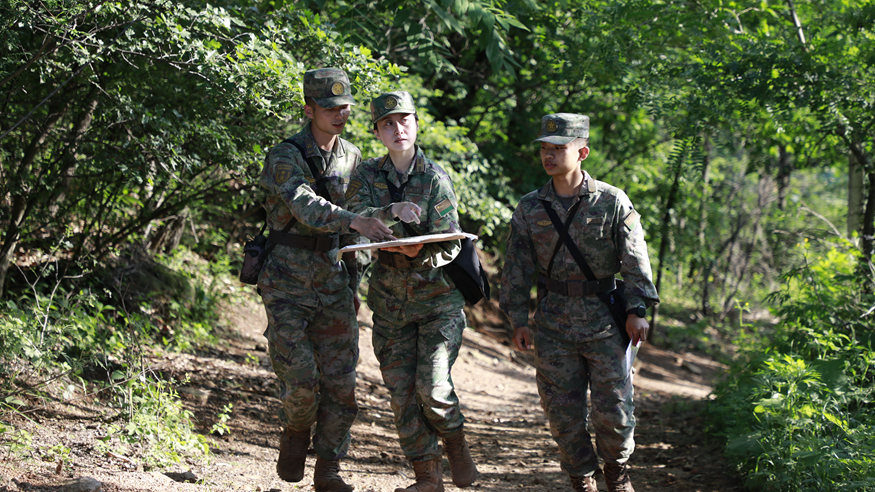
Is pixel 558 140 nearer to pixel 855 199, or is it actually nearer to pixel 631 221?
pixel 631 221

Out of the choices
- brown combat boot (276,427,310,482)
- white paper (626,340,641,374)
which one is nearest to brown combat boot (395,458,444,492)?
brown combat boot (276,427,310,482)

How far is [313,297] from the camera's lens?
3.90 m

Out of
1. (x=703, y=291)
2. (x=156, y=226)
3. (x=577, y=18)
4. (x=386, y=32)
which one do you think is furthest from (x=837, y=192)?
(x=156, y=226)

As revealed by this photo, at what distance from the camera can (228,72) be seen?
4418 mm

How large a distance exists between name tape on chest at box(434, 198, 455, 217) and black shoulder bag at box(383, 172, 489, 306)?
0.18 m

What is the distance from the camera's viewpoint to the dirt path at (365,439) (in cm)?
390

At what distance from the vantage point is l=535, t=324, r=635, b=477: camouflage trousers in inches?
152

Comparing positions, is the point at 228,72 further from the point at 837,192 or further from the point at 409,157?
the point at 837,192

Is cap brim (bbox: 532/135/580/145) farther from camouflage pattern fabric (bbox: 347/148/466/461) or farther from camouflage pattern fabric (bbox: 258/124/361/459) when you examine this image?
camouflage pattern fabric (bbox: 258/124/361/459)

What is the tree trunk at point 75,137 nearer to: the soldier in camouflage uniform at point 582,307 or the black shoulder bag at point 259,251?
the black shoulder bag at point 259,251

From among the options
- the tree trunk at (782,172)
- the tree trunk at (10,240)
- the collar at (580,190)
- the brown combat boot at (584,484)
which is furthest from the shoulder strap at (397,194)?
the tree trunk at (782,172)

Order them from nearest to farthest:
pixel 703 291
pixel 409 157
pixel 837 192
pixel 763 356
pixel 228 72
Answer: pixel 409 157 < pixel 228 72 < pixel 763 356 < pixel 703 291 < pixel 837 192

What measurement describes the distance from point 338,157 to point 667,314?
15.1 m

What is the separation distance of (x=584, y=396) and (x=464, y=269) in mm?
1029
